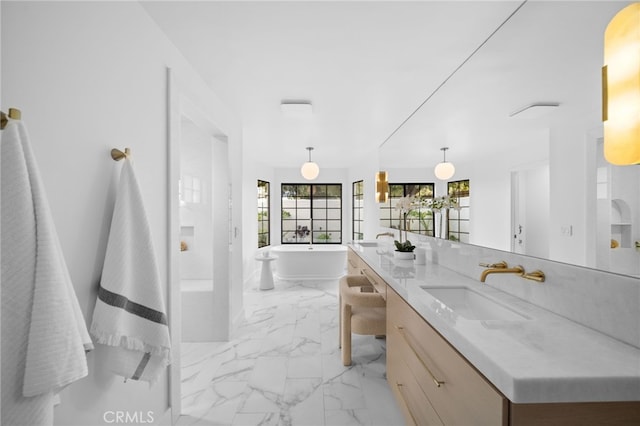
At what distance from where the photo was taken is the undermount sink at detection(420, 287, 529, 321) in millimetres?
1381

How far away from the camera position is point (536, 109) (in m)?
1.40

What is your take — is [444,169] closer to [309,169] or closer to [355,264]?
[355,264]

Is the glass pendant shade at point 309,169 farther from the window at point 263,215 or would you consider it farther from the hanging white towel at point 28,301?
the hanging white towel at point 28,301

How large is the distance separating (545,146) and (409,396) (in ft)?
4.62

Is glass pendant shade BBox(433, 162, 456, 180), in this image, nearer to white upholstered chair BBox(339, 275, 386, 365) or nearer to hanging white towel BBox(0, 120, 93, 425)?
white upholstered chair BBox(339, 275, 386, 365)

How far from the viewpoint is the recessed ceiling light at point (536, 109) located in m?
1.31

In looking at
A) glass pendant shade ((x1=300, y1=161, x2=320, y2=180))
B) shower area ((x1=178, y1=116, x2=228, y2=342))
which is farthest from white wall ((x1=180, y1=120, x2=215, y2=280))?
glass pendant shade ((x1=300, y1=161, x2=320, y2=180))

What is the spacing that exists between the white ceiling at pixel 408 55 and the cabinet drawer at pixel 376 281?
1.10 meters

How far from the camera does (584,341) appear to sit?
94cm

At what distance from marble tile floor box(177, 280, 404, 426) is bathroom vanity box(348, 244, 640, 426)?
533mm

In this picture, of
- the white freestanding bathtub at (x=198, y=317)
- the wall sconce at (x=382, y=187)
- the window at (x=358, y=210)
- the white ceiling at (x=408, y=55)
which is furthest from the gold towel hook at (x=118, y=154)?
the window at (x=358, y=210)

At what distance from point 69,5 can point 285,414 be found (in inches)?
92.4

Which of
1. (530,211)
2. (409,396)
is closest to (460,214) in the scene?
(530,211)

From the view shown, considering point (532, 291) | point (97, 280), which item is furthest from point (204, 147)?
point (532, 291)
